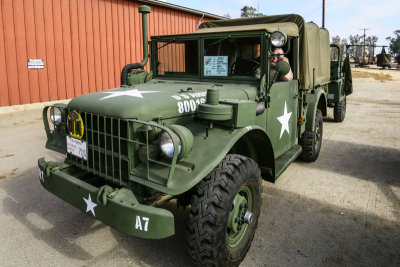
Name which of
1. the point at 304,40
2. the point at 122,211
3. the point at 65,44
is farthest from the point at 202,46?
the point at 65,44

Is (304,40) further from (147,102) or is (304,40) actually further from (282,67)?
(147,102)

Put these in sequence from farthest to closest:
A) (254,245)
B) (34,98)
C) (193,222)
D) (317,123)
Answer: (34,98) → (317,123) → (254,245) → (193,222)

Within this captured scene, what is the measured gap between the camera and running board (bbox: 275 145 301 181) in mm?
3581

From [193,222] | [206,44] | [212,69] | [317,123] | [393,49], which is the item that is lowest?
[193,222]

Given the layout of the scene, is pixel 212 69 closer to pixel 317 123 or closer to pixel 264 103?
pixel 264 103

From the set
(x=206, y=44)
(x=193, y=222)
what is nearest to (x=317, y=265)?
(x=193, y=222)

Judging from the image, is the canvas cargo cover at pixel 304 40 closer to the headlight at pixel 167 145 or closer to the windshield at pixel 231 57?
the windshield at pixel 231 57

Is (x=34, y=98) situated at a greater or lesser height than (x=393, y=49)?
lesser

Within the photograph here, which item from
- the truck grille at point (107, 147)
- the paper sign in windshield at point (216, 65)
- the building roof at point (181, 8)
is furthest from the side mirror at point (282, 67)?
the building roof at point (181, 8)

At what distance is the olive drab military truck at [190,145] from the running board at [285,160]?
0.02 m

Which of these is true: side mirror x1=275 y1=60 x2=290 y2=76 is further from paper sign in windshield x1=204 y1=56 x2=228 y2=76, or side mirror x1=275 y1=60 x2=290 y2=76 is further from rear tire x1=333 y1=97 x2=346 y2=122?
rear tire x1=333 y1=97 x2=346 y2=122

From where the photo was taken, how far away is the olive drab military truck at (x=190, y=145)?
7.47 feet

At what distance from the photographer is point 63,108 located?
3.01 metres

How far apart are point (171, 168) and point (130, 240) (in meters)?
1.26
